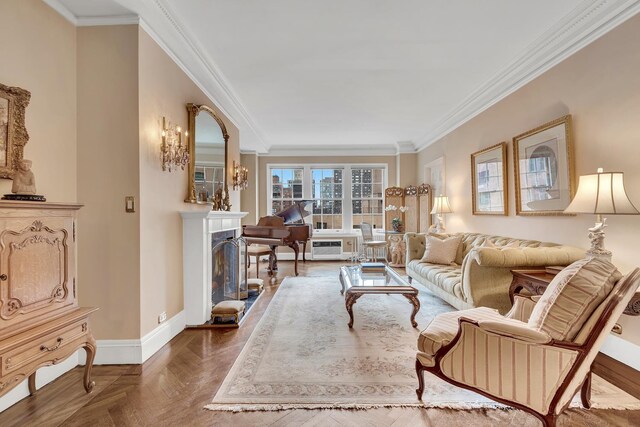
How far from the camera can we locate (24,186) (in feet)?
6.09

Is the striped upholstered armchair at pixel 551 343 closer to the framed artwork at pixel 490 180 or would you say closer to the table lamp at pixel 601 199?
the table lamp at pixel 601 199

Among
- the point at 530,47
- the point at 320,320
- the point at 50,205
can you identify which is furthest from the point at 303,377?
the point at 530,47

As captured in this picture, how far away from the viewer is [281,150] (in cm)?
810

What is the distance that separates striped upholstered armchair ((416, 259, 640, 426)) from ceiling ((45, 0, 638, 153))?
2368 mm

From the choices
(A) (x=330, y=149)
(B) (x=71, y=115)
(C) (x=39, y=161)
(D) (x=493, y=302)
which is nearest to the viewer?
(C) (x=39, y=161)

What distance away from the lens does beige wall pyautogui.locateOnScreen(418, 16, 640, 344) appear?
2.41m

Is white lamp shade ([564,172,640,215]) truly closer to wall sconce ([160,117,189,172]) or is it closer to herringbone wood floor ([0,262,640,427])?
herringbone wood floor ([0,262,640,427])

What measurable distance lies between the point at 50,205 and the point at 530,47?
4457mm

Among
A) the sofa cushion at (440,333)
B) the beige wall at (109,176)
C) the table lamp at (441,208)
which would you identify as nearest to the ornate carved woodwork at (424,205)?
the table lamp at (441,208)

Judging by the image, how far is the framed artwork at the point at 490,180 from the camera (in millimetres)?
4047

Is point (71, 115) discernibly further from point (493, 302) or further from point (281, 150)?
point (281, 150)

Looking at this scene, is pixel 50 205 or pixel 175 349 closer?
pixel 50 205

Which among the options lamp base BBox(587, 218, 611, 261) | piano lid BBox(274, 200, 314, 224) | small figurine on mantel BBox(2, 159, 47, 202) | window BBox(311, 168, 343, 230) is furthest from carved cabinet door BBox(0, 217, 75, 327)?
window BBox(311, 168, 343, 230)

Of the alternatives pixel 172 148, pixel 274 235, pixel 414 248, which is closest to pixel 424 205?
pixel 414 248
